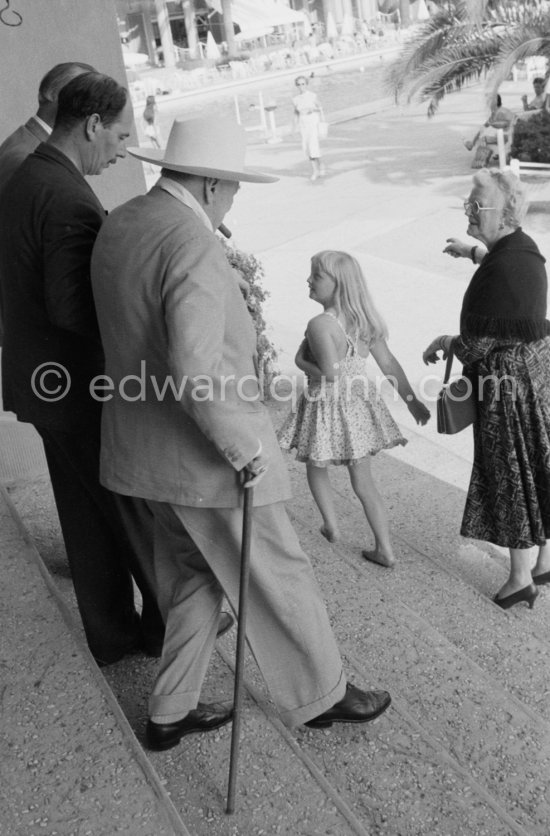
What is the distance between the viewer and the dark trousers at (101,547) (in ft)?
9.78

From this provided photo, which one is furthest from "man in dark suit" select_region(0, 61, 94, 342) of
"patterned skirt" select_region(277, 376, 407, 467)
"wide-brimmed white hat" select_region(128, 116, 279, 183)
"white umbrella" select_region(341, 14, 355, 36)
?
"white umbrella" select_region(341, 14, 355, 36)

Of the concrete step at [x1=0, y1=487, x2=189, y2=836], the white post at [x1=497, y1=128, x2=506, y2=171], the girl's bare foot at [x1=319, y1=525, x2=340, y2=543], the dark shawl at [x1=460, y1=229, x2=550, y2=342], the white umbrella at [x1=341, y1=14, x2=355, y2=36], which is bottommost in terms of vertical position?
the white post at [x1=497, y1=128, x2=506, y2=171]

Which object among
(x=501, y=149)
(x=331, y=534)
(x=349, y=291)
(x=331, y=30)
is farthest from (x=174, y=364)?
(x=331, y=30)

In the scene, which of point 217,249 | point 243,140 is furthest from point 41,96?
point 217,249

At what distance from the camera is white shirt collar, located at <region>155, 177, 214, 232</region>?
2.50 metres

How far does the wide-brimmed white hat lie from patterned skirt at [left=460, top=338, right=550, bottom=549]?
1652mm

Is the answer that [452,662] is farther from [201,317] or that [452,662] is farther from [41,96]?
[41,96]

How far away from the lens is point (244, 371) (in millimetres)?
2562

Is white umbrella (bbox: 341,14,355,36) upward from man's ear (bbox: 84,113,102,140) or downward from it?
downward

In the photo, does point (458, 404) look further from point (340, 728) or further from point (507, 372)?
point (340, 728)

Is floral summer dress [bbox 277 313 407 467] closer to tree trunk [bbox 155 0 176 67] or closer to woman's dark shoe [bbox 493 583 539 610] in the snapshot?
woman's dark shoe [bbox 493 583 539 610]

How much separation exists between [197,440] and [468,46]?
1333 cm

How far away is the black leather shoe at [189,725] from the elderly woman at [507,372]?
165 centimetres

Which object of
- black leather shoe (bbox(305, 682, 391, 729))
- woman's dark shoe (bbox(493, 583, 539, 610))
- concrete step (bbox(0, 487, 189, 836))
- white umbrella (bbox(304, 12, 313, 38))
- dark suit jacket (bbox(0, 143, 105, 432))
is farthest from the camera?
white umbrella (bbox(304, 12, 313, 38))
